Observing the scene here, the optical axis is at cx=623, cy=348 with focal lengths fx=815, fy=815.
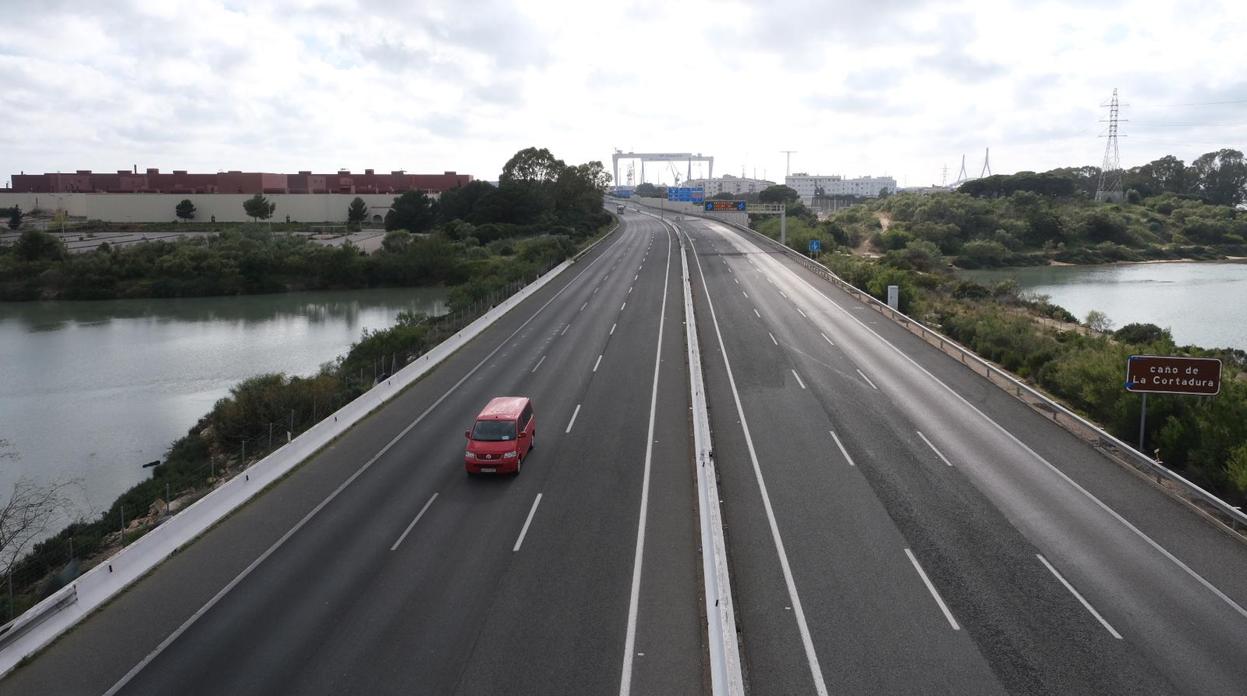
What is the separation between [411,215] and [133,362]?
224ft

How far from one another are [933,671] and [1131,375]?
12.8 meters

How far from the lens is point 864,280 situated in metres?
50.6

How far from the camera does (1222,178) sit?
17275cm

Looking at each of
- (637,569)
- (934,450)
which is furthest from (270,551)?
(934,450)

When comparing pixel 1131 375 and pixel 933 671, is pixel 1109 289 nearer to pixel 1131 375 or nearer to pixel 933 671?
pixel 1131 375

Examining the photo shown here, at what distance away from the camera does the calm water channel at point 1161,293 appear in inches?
1978

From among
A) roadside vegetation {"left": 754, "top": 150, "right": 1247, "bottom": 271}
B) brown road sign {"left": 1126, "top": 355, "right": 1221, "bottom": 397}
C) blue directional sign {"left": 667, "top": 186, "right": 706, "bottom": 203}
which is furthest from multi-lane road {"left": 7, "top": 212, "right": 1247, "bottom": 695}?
blue directional sign {"left": 667, "top": 186, "right": 706, "bottom": 203}

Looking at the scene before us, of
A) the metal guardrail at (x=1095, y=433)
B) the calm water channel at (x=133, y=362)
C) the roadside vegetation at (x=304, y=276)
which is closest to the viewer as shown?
the metal guardrail at (x=1095, y=433)

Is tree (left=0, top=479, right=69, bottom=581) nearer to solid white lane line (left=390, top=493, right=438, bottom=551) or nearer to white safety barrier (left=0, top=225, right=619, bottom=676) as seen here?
white safety barrier (left=0, top=225, right=619, bottom=676)

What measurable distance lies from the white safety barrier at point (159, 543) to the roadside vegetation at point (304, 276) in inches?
41.3

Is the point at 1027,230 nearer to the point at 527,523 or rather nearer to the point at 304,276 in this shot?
the point at 304,276

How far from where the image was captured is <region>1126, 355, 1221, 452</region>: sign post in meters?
19.5

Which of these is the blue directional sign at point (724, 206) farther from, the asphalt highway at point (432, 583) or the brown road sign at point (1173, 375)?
the brown road sign at point (1173, 375)

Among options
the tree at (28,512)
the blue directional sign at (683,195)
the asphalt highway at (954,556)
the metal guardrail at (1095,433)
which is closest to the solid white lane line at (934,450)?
the asphalt highway at (954,556)
